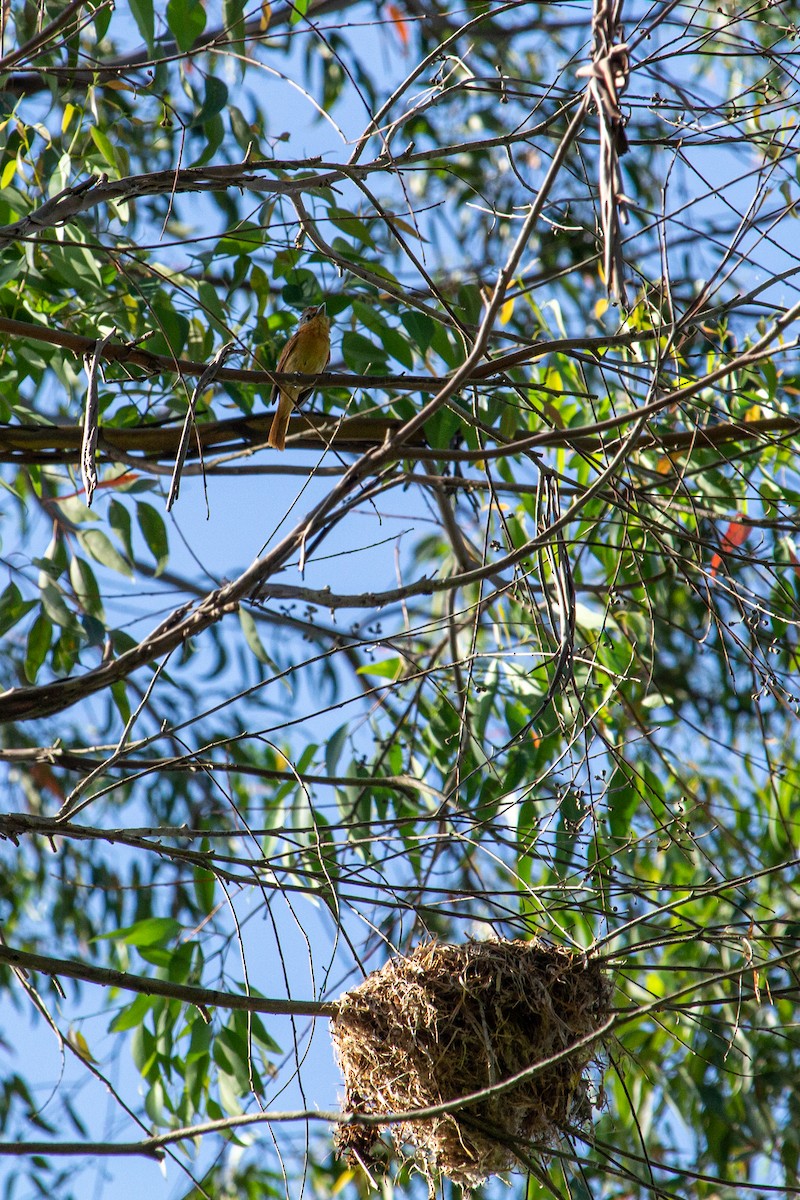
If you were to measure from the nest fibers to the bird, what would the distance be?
1744mm

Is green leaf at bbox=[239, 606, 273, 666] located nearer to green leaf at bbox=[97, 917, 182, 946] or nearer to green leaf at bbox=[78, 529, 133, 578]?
green leaf at bbox=[78, 529, 133, 578]

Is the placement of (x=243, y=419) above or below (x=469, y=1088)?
above

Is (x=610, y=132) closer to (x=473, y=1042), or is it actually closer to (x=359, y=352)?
(x=473, y=1042)

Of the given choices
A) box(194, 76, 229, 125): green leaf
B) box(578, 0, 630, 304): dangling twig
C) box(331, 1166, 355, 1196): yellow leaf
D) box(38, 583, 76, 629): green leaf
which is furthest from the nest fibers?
box(331, 1166, 355, 1196): yellow leaf

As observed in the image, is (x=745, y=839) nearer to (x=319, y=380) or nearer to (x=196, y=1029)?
(x=196, y=1029)

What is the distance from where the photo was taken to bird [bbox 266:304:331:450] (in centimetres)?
377

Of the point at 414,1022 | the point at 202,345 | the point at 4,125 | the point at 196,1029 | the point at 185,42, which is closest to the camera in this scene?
the point at 414,1022

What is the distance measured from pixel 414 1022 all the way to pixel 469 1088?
0.60 feet

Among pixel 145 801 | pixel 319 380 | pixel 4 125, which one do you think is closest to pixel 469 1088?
pixel 319 380

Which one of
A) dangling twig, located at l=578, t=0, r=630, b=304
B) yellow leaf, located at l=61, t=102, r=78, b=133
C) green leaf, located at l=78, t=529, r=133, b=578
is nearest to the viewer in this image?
dangling twig, located at l=578, t=0, r=630, b=304

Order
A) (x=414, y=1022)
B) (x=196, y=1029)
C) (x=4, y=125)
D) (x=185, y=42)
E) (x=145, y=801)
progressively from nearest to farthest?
(x=414, y=1022)
(x=185, y=42)
(x=4, y=125)
(x=196, y=1029)
(x=145, y=801)

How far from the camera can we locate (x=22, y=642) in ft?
22.4

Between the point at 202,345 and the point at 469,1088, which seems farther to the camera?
the point at 202,345

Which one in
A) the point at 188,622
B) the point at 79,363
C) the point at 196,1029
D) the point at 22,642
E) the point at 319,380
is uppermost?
the point at 22,642
